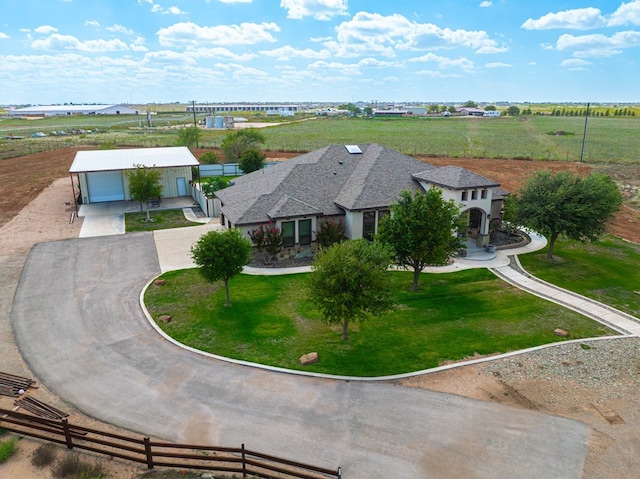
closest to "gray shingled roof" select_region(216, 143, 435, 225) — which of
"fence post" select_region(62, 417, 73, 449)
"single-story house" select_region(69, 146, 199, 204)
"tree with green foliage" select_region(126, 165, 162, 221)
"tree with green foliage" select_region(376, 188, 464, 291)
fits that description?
"tree with green foliage" select_region(376, 188, 464, 291)

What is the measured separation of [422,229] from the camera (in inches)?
940

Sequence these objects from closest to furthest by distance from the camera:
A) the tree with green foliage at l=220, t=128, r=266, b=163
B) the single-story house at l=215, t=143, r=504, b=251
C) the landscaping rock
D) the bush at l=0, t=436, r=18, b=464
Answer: the bush at l=0, t=436, r=18, b=464 → the landscaping rock → the single-story house at l=215, t=143, r=504, b=251 → the tree with green foliage at l=220, t=128, r=266, b=163

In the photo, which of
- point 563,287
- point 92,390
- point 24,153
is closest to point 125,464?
point 92,390

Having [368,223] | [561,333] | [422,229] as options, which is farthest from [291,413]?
[368,223]

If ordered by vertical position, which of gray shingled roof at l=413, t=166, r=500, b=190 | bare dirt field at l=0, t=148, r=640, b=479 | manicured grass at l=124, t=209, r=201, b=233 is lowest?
bare dirt field at l=0, t=148, r=640, b=479

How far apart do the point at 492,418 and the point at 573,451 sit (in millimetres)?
2438

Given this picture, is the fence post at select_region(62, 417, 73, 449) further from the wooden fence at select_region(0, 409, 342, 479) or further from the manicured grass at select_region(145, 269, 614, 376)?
the manicured grass at select_region(145, 269, 614, 376)

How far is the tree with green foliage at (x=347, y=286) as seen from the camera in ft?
60.2

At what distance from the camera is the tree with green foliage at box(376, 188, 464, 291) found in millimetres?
23844

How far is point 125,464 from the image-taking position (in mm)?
13070

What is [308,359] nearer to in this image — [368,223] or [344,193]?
[368,223]

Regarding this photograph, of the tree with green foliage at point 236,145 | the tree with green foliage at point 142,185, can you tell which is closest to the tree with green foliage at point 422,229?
the tree with green foliage at point 142,185

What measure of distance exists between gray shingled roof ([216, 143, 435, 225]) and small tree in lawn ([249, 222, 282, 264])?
0.97 metres

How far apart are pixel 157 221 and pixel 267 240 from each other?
14.8 metres
